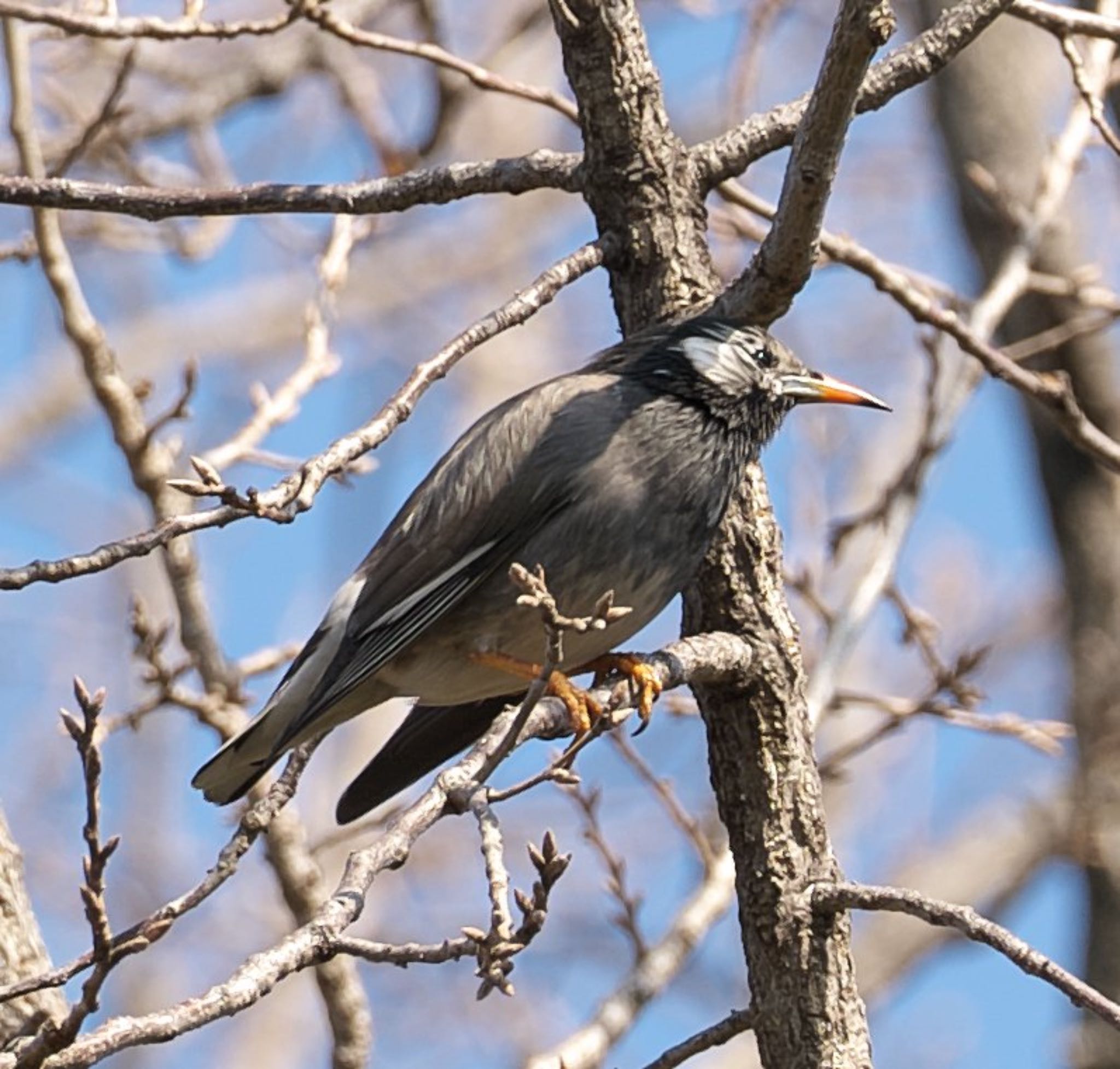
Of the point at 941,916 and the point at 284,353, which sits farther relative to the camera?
the point at 284,353

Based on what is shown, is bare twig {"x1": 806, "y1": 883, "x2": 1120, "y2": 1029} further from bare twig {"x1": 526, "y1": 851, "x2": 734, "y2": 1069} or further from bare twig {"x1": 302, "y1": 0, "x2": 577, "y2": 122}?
bare twig {"x1": 302, "y1": 0, "x2": 577, "y2": 122}

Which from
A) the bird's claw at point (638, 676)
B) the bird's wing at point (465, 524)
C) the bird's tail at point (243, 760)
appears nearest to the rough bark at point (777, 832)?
the bird's claw at point (638, 676)

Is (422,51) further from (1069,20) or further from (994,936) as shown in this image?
(994,936)

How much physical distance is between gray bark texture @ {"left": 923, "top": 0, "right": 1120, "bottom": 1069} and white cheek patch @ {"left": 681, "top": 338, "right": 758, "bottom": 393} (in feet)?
6.32

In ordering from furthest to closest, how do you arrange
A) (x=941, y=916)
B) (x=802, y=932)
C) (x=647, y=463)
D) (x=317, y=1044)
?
(x=317, y=1044) → (x=647, y=463) → (x=802, y=932) → (x=941, y=916)

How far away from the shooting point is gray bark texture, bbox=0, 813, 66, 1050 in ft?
12.0

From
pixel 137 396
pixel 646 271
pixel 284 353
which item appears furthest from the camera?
pixel 284 353

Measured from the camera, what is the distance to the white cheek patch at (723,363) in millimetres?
4488

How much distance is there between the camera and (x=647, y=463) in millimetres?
4531

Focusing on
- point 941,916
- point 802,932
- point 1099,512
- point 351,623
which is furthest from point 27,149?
point 1099,512

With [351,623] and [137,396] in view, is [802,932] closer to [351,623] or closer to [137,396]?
[351,623]

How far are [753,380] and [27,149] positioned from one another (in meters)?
2.00

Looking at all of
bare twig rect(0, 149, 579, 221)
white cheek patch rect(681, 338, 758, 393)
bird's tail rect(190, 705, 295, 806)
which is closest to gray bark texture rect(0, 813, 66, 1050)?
bird's tail rect(190, 705, 295, 806)

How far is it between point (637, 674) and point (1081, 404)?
327 centimetres
